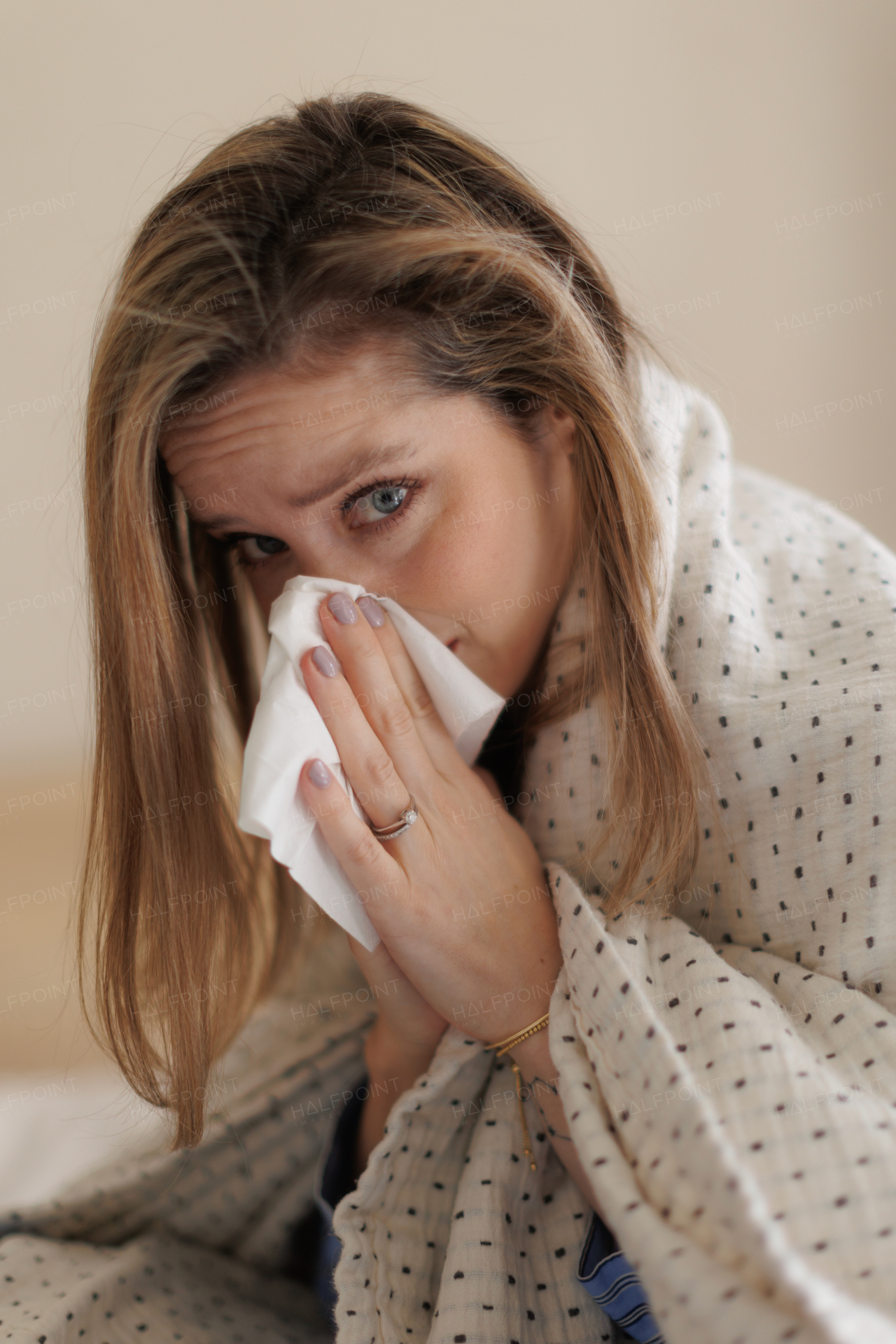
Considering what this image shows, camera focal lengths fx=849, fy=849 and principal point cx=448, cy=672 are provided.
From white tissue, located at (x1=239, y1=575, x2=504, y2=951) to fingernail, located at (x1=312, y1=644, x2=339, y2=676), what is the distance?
1 centimetres

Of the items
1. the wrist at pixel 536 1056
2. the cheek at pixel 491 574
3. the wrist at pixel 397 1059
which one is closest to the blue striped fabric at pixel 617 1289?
the wrist at pixel 536 1056

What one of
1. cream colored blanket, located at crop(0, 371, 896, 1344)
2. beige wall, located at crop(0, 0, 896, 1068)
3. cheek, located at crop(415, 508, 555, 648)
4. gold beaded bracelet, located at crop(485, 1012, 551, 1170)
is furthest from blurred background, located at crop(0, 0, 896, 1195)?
gold beaded bracelet, located at crop(485, 1012, 551, 1170)

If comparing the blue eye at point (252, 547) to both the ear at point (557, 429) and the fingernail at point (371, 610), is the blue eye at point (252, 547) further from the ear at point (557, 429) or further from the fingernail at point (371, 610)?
the ear at point (557, 429)

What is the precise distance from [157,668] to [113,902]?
0.25 m

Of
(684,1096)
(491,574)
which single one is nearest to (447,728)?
(491,574)

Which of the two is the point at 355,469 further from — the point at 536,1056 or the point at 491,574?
the point at 536,1056

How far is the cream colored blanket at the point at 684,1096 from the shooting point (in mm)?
454

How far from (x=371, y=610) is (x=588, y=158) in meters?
1.12

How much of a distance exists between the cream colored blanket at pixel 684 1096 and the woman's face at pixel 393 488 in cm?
9

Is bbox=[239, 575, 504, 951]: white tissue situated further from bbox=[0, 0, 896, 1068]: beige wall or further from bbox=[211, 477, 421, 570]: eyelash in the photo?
bbox=[0, 0, 896, 1068]: beige wall

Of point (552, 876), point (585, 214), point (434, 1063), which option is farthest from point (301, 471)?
point (585, 214)

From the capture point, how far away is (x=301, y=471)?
68 cm

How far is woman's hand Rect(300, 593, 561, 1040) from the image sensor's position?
2.30 ft

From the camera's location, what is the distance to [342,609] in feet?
2.34
